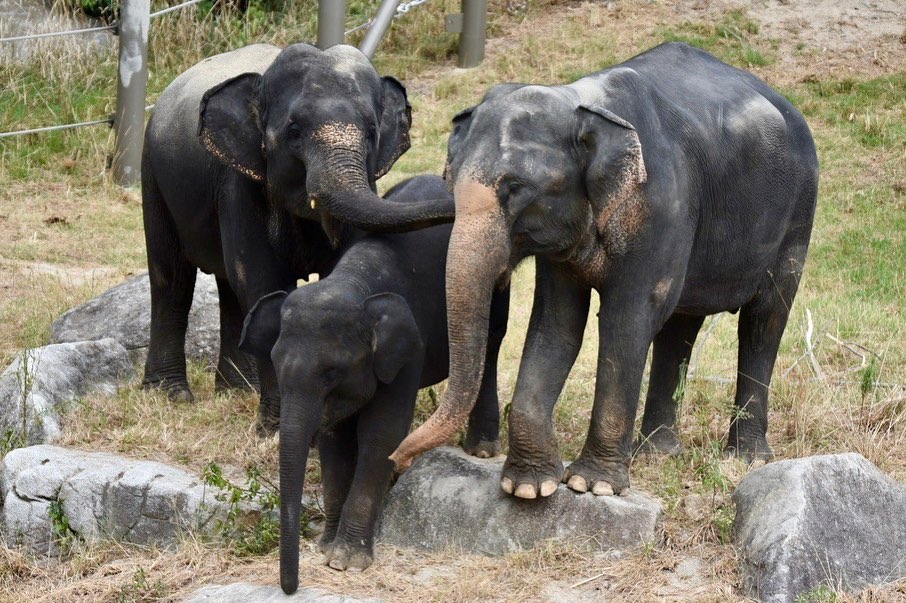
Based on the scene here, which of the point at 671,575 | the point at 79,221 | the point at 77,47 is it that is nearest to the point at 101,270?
the point at 79,221

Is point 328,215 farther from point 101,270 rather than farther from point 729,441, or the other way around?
point 101,270

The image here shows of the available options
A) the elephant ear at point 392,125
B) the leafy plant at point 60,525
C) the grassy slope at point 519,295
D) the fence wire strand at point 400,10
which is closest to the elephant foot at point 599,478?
the grassy slope at point 519,295

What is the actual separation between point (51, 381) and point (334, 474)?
7.32ft

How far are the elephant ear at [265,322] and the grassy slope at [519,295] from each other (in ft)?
2.77

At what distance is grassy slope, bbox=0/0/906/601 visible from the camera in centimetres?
538

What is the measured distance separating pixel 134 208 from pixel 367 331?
659 centimetres

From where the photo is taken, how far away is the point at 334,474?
217 inches

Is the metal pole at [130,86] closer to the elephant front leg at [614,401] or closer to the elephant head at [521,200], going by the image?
the elephant head at [521,200]

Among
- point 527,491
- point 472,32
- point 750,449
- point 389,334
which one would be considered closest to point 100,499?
point 389,334

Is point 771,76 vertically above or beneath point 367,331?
beneath

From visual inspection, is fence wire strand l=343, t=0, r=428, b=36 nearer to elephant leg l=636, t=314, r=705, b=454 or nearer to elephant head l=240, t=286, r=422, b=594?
elephant leg l=636, t=314, r=705, b=454

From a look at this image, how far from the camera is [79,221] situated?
35.8 feet

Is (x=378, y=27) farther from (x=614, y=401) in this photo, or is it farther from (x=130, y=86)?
(x=614, y=401)

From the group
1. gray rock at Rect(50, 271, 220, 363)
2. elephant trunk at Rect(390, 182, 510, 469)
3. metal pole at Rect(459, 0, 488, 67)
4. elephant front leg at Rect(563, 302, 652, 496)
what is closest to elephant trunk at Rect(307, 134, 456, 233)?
elephant trunk at Rect(390, 182, 510, 469)
